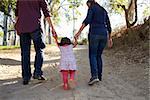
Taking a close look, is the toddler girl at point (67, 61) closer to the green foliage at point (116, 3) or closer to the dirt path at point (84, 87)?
the dirt path at point (84, 87)

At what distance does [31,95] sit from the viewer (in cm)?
734

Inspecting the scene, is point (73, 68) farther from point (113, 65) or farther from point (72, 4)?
point (72, 4)

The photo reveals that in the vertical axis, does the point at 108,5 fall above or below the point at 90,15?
above

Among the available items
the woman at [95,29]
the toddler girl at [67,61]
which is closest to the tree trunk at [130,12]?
the woman at [95,29]

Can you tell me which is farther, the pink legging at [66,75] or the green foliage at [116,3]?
the green foliage at [116,3]

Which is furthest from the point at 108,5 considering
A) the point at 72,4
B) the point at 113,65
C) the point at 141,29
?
the point at 113,65

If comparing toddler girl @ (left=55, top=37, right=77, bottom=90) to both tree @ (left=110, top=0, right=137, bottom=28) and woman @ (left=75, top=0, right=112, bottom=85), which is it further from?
tree @ (left=110, top=0, right=137, bottom=28)

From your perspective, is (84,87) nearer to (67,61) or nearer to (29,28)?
(67,61)

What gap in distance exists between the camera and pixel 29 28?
315 inches

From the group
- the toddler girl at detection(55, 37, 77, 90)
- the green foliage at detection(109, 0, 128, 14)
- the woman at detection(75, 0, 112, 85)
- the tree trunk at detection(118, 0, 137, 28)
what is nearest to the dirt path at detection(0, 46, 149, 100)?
the toddler girl at detection(55, 37, 77, 90)

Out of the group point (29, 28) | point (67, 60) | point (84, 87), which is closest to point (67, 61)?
point (67, 60)

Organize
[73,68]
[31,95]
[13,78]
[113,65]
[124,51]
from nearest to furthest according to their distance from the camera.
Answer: [31,95]
[73,68]
[13,78]
[113,65]
[124,51]

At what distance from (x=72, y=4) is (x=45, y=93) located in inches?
959

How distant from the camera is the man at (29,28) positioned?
803 cm
